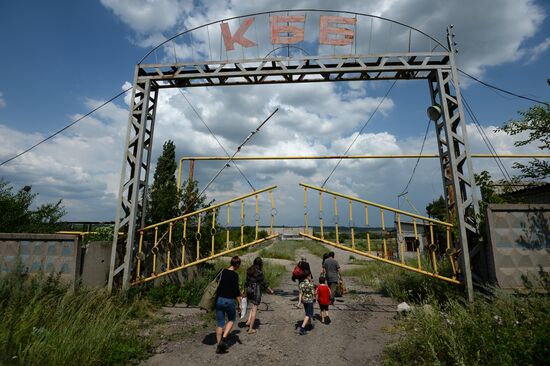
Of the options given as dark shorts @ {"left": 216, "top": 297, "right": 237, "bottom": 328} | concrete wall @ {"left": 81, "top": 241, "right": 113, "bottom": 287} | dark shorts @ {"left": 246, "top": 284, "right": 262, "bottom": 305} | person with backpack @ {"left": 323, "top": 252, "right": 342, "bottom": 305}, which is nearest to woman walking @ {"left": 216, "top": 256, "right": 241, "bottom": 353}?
dark shorts @ {"left": 216, "top": 297, "right": 237, "bottom": 328}

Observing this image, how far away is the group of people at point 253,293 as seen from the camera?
5.67 meters

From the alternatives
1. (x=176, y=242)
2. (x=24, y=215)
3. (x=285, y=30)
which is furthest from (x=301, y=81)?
(x=24, y=215)

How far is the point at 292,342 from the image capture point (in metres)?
6.04

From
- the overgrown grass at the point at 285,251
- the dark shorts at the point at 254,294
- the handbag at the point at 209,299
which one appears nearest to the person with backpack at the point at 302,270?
the dark shorts at the point at 254,294

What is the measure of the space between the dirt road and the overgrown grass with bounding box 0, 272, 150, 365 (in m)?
0.72

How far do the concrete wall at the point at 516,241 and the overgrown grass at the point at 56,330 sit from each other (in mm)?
8045

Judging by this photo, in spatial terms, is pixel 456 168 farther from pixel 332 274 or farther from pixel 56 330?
pixel 56 330

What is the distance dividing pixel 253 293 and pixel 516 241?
6541 millimetres

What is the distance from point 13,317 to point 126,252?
3378 millimetres

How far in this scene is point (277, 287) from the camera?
481 inches

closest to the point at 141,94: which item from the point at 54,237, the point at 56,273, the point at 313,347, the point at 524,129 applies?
the point at 54,237

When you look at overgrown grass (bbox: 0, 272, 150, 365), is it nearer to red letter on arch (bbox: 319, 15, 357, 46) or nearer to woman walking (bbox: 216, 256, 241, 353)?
woman walking (bbox: 216, 256, 241, 353)

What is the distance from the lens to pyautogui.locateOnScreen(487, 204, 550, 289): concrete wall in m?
6.94

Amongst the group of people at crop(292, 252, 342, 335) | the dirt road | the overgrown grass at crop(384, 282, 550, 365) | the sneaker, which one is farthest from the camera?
the group of people at crop(292, 252, 342, 335)
